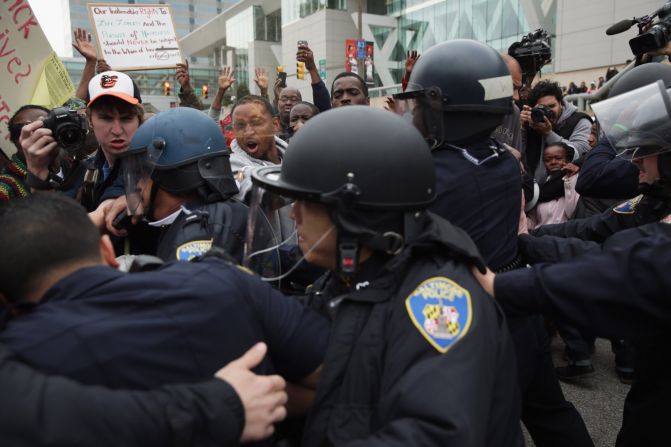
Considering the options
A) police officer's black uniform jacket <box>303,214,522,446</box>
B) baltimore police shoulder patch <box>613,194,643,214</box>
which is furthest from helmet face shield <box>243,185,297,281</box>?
baltimore police shoulder patch <box>613,194,643,214</box>

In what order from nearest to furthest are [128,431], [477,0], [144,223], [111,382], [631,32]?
[128,431]
[111,382]
[144,223]
[631,32]
[477,0]

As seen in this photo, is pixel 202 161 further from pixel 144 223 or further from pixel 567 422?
pixel 567 422

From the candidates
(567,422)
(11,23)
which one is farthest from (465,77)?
(11,23)

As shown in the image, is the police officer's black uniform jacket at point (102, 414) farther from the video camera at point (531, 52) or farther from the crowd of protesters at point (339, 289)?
the video camera at point (531, 52)

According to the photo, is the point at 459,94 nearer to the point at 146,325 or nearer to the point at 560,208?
the point at 146,325

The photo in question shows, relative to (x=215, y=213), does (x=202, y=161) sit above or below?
above

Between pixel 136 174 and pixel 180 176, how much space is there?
219 millimetres

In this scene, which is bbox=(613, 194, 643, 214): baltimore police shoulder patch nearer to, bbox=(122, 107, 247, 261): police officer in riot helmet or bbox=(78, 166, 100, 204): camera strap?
bbox=(122, 107, 247, 261): police officer in riot helmet

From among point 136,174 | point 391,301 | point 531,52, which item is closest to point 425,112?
point 391,301

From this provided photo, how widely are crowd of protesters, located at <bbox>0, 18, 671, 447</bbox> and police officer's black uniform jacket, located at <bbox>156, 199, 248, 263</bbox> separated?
0.03 ft

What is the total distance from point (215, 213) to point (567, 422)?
1814 mm

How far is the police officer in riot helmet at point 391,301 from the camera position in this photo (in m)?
1.29

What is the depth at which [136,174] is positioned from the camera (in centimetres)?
244

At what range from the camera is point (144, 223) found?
272 cm
